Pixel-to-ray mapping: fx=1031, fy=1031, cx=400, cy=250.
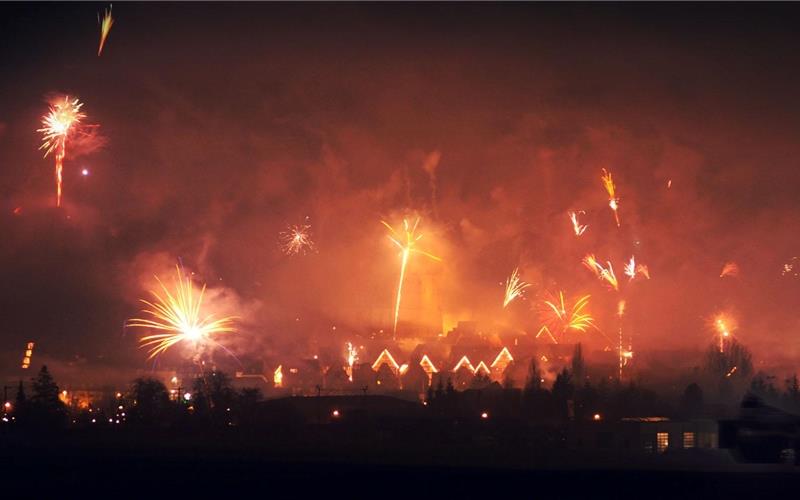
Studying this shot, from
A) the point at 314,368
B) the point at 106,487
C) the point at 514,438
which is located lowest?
the point at 106,487

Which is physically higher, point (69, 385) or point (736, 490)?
point (69, 385)

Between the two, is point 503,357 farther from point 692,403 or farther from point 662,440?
point 662,440

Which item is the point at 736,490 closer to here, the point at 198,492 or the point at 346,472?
the point at 346,472

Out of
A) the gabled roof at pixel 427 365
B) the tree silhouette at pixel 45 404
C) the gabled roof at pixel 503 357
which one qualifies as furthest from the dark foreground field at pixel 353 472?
the gabled roof at pixel 503 357

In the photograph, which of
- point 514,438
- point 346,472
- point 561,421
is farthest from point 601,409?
point 346,472

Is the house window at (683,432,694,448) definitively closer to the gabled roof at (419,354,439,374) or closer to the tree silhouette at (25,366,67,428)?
the tree silhouette at (25,366,67,428)

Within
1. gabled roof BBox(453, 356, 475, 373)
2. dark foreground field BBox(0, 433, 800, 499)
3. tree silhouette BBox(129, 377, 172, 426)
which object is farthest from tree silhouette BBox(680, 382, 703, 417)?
gabled roof BBox(453, 356, 475, 373)

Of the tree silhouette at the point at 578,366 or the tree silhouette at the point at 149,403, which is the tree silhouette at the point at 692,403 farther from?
the tree silhouette at the point at 149,403
